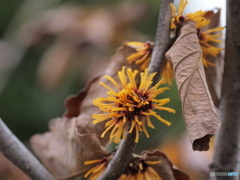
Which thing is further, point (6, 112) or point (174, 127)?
point (6, 112)

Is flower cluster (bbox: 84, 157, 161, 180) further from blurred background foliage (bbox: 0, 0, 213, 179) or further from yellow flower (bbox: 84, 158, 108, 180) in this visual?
blurred background foliage (bbox: 0, 0, 213, 179)

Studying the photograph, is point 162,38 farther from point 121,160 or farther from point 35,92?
point 35,92

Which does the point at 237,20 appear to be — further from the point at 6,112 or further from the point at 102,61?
the point at 6,112

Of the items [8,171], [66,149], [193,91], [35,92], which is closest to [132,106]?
[193,91]

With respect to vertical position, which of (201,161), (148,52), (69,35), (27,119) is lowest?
(201,161)

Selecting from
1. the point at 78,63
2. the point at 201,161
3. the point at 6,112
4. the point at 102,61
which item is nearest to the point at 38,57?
the point at 6,112

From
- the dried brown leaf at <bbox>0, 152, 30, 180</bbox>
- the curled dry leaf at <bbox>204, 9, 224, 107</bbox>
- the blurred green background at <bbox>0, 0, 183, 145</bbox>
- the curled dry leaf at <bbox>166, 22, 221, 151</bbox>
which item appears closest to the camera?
the curled dry leaf at <bbox>166, 22, 221, 151</bbox>

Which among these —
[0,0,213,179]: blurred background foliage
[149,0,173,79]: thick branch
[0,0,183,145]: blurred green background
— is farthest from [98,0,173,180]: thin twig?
[0,0,183,145]: blurred green background
